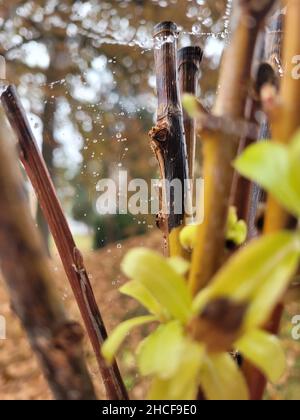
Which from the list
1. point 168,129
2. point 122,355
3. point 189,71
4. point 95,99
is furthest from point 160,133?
point 95,99

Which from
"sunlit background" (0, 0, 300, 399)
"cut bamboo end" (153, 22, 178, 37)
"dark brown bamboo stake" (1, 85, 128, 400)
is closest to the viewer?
"dark brown bamboo stake" (1, 85, 128, 400)

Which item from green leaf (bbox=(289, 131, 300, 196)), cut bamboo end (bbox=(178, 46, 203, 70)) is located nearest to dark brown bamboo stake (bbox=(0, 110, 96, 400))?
green leaf (bbox=(289, 131, 300, 196))

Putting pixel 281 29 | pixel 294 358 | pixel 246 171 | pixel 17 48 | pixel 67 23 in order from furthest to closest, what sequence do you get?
pixel 67 23 → pixel 17 48 → pixel 294 358 → pixel 281 29 → pixel 246 171

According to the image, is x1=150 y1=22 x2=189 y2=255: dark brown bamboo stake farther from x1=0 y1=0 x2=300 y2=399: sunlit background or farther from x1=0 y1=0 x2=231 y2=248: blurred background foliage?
Result: x1=0 y1=0 x2=231 y2=248: blurred background foliage

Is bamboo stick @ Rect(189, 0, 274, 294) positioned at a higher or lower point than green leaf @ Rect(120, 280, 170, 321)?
higher

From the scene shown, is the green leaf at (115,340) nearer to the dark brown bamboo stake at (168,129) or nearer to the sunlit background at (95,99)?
the dark brown bamboo stake at (168,129)

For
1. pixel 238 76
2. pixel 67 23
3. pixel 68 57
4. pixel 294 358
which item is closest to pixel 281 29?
pixel 238 76
